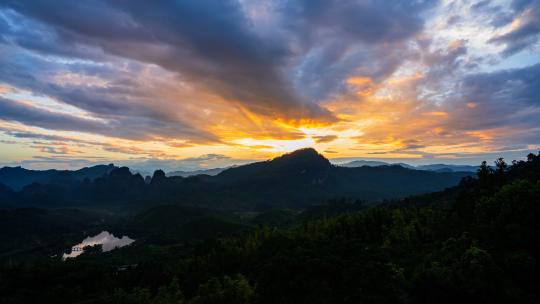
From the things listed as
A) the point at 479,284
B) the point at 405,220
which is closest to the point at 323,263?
the point at 479,284

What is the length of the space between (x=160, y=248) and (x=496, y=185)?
6551 inches

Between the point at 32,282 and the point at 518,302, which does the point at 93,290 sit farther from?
the point at 518,302

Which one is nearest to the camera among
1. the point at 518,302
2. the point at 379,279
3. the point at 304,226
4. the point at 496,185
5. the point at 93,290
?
→ the point at 518,302

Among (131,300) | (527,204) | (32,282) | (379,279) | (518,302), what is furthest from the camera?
(32,282)

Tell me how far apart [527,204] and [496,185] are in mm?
32765

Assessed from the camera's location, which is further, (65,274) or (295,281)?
(65,274)

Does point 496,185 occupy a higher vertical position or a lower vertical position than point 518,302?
higher

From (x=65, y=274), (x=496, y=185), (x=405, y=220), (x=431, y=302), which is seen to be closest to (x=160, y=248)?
(x=65, y=274)

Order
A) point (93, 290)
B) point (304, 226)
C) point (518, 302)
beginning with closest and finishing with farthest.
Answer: point (518, 302)
point (93, 290)
point (304, 226)

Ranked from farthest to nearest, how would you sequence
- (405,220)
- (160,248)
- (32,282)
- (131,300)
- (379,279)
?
(160,248) < (405,220) < (32,282) < (131,300) < (379,279)

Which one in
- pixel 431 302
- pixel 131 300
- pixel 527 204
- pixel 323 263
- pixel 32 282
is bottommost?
pixel 32 282

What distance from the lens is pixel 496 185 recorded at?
3162 inches

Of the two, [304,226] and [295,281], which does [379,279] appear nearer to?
[295,281]

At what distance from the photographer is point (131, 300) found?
4350 centimetres
